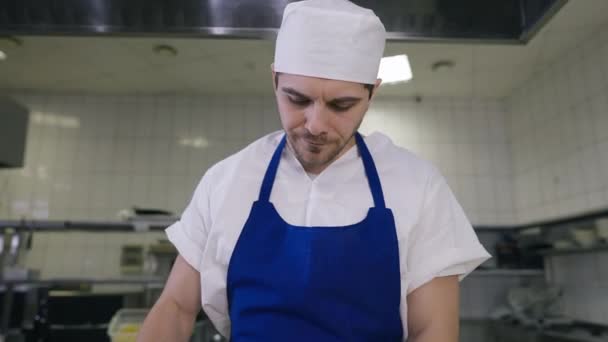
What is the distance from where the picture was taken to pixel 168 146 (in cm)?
397

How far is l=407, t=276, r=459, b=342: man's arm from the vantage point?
0.74 metres

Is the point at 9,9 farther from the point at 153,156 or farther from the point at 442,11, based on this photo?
the point at 153,156

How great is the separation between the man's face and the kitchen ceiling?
2.12 metres

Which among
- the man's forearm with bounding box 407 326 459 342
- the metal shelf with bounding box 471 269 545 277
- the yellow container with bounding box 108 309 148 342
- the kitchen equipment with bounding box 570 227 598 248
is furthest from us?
the metal shelf with bounding box 471 269 545 277

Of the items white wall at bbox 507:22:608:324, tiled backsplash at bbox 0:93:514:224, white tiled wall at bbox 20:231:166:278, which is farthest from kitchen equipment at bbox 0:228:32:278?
white wall at bbox 507:22:608:324

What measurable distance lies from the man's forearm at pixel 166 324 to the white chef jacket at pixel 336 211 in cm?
5

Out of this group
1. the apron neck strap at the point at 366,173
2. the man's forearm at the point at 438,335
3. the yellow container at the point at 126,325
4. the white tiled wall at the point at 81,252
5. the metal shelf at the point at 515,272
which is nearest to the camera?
the man's forearm at the point at 438,335

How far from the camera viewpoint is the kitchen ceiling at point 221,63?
295 cm

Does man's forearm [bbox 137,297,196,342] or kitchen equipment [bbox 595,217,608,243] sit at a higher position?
kitchen equipment [bbox 595,217,608,243]

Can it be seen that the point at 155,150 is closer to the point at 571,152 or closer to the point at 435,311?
the point at 571,152

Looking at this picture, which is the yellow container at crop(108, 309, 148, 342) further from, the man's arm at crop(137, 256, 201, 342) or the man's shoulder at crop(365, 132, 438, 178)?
the man's shoulder at crop(365, 132, 438, 178)

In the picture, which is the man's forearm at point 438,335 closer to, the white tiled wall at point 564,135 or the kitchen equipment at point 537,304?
the white tiled wall at point 564,135

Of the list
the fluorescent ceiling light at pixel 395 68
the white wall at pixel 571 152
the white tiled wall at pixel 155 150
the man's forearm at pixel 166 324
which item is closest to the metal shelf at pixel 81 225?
the man's forearm at pixel 166 324

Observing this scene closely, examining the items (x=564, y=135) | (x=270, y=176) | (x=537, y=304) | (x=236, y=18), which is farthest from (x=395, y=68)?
(x=270, y=176)
